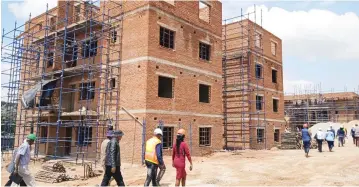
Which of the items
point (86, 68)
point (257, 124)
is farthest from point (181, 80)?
point (257, 124)

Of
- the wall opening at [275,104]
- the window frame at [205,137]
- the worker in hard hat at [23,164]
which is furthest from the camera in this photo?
the wall opening at [275,104]

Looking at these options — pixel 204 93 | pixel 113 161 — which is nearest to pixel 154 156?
pixel 113 161

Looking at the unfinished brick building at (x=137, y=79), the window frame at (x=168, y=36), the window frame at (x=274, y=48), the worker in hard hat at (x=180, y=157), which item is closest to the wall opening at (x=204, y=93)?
the unfinished brick building at (x=137, y=79)

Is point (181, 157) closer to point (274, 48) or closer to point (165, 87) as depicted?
point (165, 87)

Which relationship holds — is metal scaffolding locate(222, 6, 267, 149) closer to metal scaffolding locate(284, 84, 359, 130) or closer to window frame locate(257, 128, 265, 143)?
window frame locate(257, 128, 265, 143)

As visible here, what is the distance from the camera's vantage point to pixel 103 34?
18500 millimetres

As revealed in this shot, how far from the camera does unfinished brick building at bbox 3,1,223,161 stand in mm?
16438

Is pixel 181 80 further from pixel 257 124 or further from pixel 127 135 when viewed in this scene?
pixel 257 124

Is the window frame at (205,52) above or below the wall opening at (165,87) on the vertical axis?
above

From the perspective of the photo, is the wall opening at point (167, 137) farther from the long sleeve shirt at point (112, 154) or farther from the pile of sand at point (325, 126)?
the pile of sand at point (325, 126)

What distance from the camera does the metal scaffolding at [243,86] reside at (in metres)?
24.3

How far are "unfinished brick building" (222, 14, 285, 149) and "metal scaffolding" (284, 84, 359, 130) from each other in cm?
1313

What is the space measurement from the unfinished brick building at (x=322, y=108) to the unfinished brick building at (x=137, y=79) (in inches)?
889

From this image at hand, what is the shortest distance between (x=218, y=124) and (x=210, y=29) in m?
6.28
